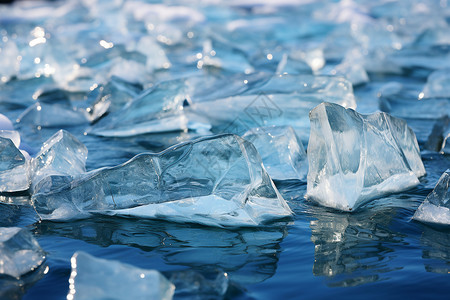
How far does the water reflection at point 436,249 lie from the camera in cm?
147

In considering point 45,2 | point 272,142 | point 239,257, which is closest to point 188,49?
point 272,142

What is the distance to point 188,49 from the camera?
5.43 meters

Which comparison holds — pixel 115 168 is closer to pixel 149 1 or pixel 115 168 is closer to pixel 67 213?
pixel 67 213

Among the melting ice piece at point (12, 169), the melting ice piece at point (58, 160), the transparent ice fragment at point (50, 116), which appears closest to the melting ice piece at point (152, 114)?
the transparent ice fragment at point (50, 116)

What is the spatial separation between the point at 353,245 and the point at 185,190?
517 mm

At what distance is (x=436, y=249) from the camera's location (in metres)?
1.57

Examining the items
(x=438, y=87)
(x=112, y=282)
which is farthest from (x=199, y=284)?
(x=438, y=87)

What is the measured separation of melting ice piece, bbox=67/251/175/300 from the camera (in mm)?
1273

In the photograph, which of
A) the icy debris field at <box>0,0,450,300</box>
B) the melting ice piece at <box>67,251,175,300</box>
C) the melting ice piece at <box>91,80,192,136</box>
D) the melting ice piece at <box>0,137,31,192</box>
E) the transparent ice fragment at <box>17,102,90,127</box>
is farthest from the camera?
the transparent ice fragment at <box>17,102,90,127</box>

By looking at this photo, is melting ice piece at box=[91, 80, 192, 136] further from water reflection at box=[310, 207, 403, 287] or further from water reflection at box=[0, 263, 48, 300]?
water reflection at box=[0, 263, 48, 300]

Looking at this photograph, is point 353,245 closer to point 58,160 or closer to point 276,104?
point 58,160

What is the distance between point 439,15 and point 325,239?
621 centimetres

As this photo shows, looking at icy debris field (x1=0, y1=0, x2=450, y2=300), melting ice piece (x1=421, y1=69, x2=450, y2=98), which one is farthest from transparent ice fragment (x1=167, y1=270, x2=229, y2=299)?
melting ice piece (x1=421, y1=69, x2=450, y2=98)

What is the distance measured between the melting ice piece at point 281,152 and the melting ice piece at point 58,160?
0.65m
